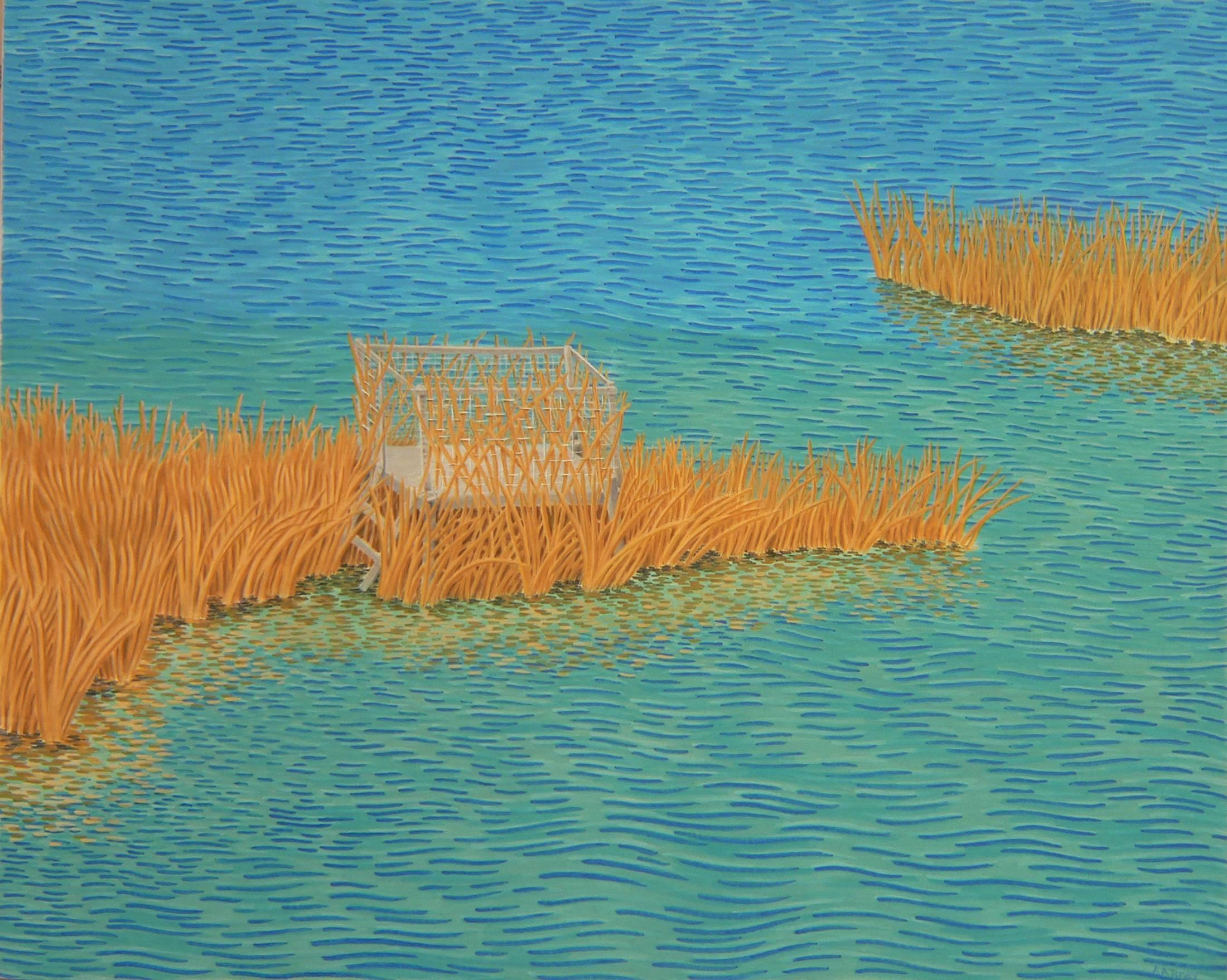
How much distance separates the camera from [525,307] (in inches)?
110

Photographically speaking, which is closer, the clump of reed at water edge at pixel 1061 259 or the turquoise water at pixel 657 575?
the turquoise water at pixel 657 575

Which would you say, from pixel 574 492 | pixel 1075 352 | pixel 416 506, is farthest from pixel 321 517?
pixel 1075 352

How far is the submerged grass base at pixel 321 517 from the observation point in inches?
106

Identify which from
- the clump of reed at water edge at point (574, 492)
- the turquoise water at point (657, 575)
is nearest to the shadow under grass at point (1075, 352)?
the turquoise water at point (657, 575)

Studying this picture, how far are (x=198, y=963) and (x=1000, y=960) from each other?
1.59 metres

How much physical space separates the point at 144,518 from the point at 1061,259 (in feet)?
6.67

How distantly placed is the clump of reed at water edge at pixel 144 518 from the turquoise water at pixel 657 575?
75 millimetres

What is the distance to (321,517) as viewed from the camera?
9.02 ft

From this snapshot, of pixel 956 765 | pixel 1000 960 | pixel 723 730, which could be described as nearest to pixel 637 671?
pixel 723 730

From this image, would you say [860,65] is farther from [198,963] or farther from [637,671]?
[198,963]

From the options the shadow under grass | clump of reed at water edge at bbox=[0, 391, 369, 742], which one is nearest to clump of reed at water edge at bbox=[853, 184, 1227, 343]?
the shadow under grass
